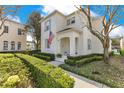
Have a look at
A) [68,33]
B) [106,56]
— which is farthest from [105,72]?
[68,33]

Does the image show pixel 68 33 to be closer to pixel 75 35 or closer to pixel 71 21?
pixel 75 35

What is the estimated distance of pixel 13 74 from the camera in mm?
6383

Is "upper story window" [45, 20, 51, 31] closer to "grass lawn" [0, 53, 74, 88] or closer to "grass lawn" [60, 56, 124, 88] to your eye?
"grass lawn" [0, 53, 74, 88]

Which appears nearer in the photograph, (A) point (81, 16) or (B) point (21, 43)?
(B) point (21, 43)

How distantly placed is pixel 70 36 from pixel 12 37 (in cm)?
591

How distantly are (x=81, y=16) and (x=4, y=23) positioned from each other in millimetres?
7382

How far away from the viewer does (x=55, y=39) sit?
14461mm

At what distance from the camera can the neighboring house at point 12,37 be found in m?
8.74

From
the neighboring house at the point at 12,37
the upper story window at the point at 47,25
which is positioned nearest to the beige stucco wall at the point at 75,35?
the upper story window at the point at 47,25

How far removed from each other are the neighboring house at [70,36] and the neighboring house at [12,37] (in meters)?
3.51

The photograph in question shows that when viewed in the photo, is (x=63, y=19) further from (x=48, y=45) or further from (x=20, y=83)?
(x=20, y=83)

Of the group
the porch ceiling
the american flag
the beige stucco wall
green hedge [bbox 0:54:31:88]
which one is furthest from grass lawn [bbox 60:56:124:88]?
the american flag

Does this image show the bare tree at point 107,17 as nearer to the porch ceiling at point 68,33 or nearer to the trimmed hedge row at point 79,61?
the trimmed hedge row at point 79,61
